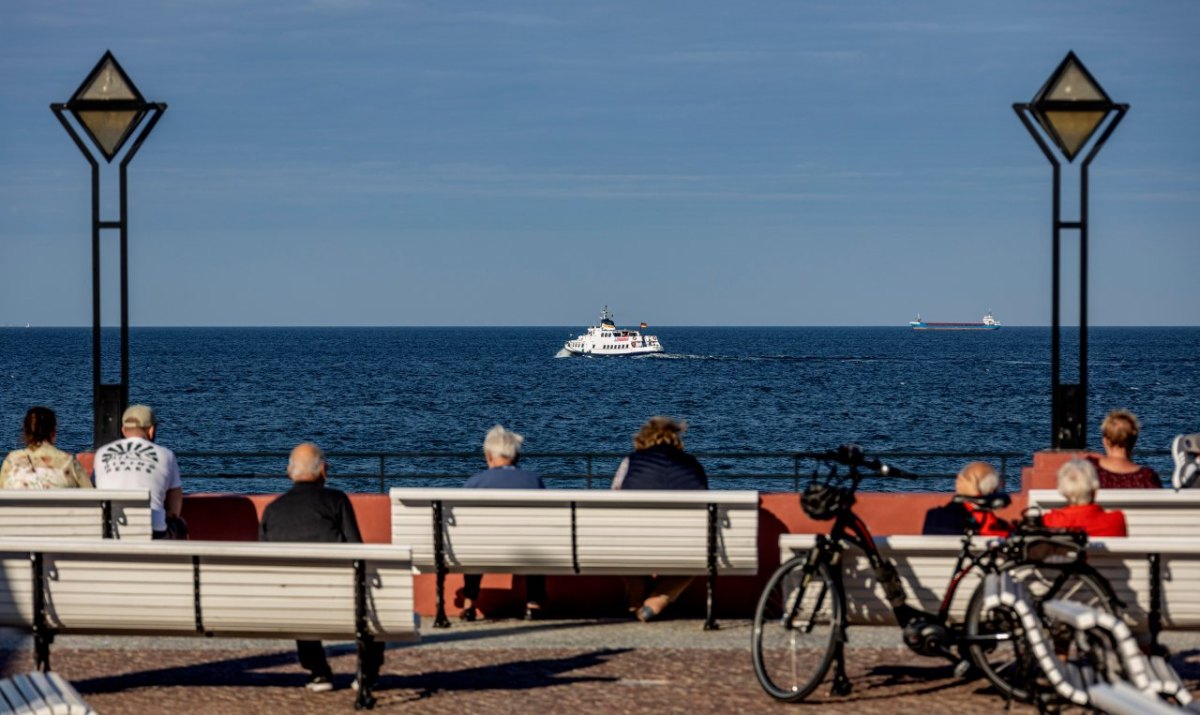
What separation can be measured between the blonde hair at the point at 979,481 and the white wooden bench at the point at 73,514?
14.1ft

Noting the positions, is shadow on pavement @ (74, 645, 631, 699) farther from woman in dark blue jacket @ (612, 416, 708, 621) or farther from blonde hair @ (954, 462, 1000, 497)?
blonde hair @ (954, 462, 1000, 497)

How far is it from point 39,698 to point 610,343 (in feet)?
573

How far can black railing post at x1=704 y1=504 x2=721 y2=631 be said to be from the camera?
370 inches

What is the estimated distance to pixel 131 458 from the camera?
9.64 meters

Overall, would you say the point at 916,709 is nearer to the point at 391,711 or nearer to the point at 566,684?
the point at 566,684

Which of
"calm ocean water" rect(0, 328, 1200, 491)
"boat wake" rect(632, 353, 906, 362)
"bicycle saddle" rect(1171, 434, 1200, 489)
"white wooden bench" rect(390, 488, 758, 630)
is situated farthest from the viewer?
"boat wake" rect(632, 353, 906, 362)

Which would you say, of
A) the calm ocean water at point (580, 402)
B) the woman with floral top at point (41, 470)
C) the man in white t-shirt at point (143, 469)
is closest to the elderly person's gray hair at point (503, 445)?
the man in white t-shirt at point (143, 469)

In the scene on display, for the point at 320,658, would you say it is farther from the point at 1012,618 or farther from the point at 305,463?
the point at 1012,618

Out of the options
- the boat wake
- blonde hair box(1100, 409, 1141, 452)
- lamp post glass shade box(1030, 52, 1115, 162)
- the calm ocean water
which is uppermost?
lamp post glass shade box(1030, 52, 1115, 162)

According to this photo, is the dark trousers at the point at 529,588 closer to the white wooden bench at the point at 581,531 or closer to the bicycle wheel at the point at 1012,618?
the white wooden bench at the point at 581,531

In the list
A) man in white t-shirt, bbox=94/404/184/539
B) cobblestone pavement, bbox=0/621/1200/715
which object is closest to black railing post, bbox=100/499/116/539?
man in white t-shirt, bbox=94/404/184/539

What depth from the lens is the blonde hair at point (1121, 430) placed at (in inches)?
375

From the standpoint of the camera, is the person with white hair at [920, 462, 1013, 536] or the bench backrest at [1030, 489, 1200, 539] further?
the bench backrest at [1030, 489, 1200, 539]

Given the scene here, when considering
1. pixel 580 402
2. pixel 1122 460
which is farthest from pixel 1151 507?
pixel 580 402
